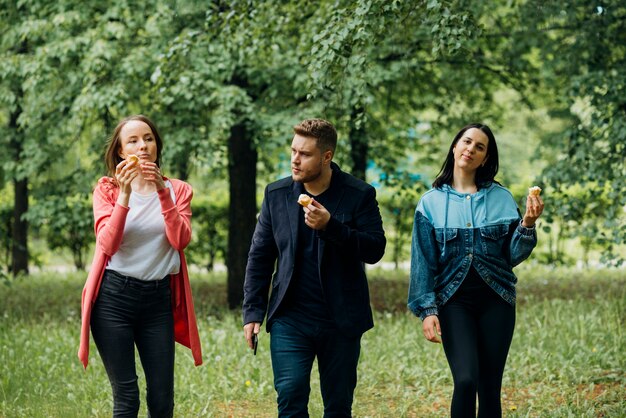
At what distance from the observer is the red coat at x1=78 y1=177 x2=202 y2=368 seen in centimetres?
404

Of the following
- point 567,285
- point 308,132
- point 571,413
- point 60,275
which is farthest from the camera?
point 60,275

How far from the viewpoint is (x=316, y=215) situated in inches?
146

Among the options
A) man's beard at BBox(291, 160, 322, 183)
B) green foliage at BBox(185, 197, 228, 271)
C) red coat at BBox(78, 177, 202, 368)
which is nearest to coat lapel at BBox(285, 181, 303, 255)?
man's beard at BBox(291, 160, 322, 183)

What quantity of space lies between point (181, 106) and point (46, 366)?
3.67m

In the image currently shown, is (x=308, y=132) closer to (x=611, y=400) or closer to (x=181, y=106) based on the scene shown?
(x=611, y=400)

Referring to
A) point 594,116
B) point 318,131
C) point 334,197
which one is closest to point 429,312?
point 334,197

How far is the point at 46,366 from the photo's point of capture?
7207mm

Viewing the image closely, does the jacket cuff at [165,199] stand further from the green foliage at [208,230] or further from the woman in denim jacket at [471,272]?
the green foliage at [208,230]

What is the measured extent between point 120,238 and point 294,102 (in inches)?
247

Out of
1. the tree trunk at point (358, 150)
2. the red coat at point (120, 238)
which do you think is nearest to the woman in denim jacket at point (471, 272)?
the red coat at point (120, 238)

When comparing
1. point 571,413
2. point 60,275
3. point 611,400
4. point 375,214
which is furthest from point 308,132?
point 60,275

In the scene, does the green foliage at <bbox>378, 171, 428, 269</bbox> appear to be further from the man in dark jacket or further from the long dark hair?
the man in dark jacket

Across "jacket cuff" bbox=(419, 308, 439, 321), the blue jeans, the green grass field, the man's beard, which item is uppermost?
Result: the man's beard

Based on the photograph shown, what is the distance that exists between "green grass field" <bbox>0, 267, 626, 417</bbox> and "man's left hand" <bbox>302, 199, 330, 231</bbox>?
258cm
